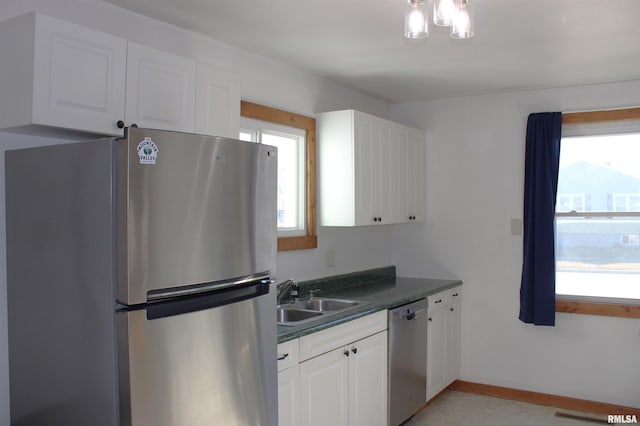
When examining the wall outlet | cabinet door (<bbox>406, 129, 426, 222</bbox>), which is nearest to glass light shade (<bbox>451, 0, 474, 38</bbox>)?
the wall outlet

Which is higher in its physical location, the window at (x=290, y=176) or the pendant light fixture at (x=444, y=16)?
the pendant light fixture at (x=444, y=16)

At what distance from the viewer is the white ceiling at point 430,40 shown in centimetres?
262

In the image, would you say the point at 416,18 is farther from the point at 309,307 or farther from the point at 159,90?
the point at 309,307

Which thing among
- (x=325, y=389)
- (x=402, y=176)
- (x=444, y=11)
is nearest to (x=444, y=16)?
(x=444, y=11)

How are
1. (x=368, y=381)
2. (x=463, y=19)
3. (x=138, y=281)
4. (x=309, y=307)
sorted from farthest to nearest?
1. (x=309, y=307)
2. (x=368, y=381)
3. (x=463, y=19)
4. (x=138, y=281)

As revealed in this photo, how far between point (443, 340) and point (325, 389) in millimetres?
1711

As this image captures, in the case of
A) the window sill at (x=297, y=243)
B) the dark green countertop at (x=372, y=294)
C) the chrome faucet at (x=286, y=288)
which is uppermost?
the window sill at (x=297, y=243)

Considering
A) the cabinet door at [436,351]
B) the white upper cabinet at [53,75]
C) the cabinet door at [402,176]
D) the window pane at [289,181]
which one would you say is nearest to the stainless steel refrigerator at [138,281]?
the white upper cabinet at [53,75]

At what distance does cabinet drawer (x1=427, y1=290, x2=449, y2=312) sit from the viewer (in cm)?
416

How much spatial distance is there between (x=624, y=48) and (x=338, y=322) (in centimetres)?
233

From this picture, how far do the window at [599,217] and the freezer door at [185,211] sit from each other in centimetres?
303

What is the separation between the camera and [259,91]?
3.48 meters

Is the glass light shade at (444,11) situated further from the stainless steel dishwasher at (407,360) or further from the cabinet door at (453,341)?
the cabinet door at (453,341)

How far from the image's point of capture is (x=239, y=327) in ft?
6.90
